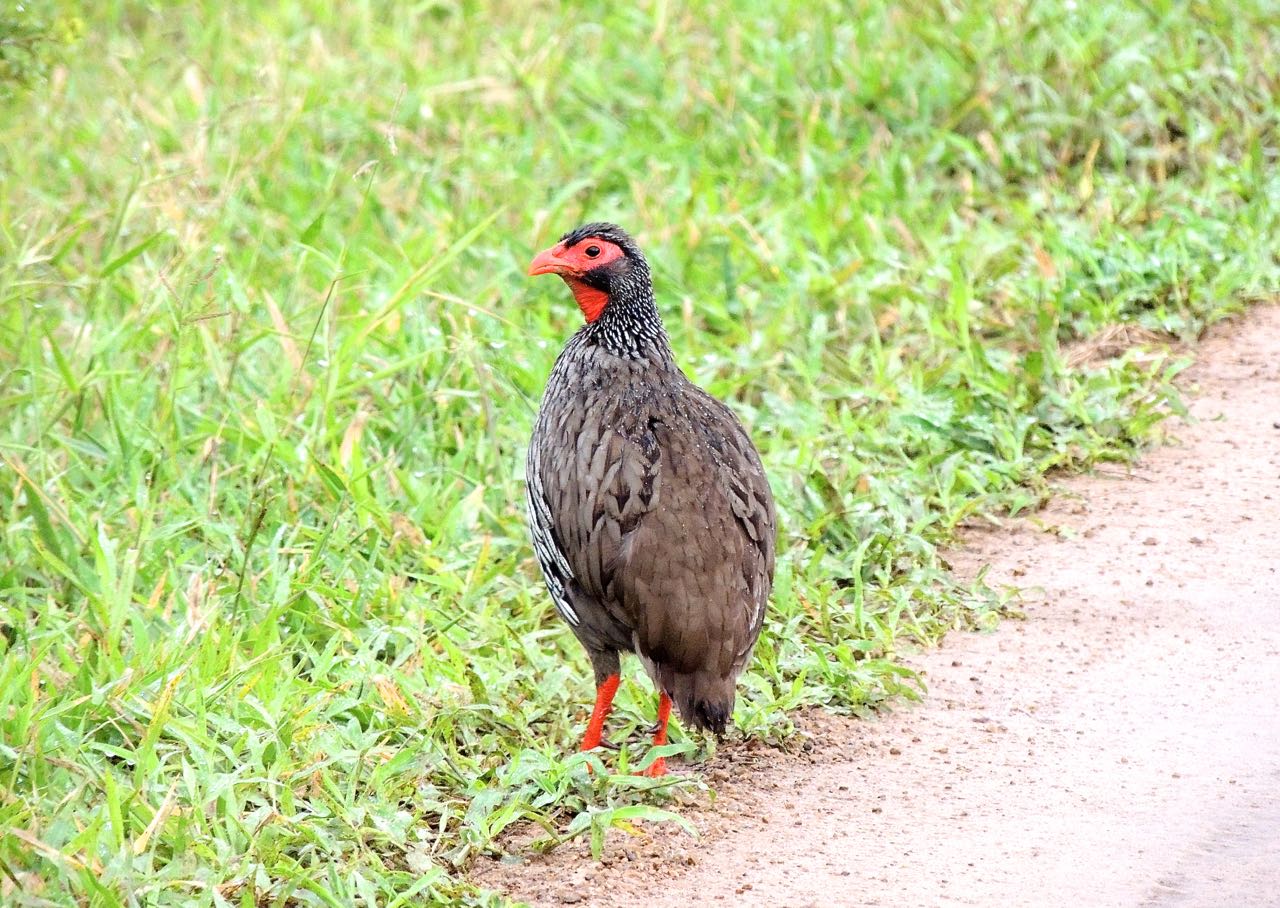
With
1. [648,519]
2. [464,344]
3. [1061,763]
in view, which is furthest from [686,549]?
[464,344]

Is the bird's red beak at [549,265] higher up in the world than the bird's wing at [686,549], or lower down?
higher up

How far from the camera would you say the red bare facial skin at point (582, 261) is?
4.68m

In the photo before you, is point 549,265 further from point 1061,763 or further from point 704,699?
point 1061,763

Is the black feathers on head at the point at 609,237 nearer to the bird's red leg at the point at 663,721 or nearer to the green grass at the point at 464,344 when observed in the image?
the green grass at the point at 464,344

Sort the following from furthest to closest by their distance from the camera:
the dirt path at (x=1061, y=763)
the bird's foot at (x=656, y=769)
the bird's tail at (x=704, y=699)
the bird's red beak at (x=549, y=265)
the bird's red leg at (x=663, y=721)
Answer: the bird's red beak at (x=549, y=265) < the bird's red leg at (x=663, y=721) < the bird's foot at (x=656, y=769) < the bird's tail at (x=704, y=699) < the dirt path at (x=1061, y=763)

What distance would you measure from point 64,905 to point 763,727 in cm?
177

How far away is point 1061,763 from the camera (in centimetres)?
406

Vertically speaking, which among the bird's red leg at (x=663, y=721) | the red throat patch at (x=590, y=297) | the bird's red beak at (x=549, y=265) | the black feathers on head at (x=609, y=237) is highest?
the black feathers on head at (x=609, y=237)

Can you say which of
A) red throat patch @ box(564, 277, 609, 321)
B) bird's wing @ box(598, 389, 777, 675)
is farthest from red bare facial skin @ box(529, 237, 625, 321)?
bird's wing @ box(598, 389, 777, 675)

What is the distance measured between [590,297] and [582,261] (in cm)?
11

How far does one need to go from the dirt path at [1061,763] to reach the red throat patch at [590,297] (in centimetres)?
133

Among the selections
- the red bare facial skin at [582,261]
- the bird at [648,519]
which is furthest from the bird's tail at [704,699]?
the red bare facial skin at [582,261]

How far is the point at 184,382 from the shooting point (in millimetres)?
5910

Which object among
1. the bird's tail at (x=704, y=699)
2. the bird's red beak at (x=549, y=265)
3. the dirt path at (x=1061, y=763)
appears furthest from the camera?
the bird's red beak at (x=549, y=265)
